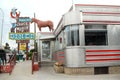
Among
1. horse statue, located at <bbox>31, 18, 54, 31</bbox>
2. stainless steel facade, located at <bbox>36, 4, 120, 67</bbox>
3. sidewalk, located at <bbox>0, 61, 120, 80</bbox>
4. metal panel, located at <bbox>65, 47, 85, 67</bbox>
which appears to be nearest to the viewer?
sidewalk, located at <bbox>0, 61, 120, 80</bbox>

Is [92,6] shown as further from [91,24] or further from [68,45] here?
[68,45]

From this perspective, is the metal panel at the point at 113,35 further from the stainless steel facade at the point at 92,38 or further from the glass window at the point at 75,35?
the glass window at the point at 75,35

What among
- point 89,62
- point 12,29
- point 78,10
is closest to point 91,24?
point 78,10

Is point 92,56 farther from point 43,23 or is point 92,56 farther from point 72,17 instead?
point 43,23

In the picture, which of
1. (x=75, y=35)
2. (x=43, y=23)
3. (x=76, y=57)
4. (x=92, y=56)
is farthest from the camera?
(x=43, y=23)

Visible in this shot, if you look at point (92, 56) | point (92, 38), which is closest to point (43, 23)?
point (92, 38)

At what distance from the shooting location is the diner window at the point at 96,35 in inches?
695

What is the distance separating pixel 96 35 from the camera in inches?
699

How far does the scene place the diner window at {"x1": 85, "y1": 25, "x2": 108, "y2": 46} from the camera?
17656 mm

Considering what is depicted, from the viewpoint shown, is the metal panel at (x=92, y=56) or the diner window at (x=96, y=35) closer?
the metal panel at (x=92, y=56)

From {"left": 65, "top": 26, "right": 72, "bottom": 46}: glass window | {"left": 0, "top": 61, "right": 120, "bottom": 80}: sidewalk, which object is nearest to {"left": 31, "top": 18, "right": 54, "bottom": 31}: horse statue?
{"left": 0, "top": 61, "right": 120, "bottom": 80}: sidewalk

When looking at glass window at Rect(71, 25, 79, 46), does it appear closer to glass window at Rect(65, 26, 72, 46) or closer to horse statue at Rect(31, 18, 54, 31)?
glass window at Rect(65, 26, 72, 46)

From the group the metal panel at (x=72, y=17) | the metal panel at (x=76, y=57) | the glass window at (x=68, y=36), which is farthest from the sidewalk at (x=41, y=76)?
the metal panel at (x=72, y=17)

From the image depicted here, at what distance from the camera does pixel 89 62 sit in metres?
17.5
